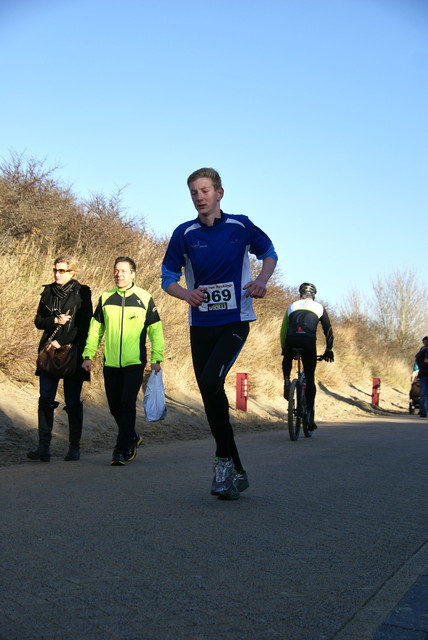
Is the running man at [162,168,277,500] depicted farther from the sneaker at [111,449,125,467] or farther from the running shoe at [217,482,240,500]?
the sneaker at [111,449,125,467]

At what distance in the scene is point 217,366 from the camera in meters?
6.22

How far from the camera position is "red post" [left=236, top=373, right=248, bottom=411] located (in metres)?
16.5

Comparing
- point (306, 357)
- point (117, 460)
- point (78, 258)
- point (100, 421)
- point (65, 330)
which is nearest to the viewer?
point (117, 460)

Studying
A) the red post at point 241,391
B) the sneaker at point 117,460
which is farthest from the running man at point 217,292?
the red post at point 241,391

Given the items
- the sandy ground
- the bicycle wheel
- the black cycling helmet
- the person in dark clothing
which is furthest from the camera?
the person in dark clothing

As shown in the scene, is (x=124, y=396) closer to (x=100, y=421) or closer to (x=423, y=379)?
(x=100, y=421)

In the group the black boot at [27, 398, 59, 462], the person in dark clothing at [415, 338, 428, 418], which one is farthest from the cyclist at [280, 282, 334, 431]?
the person in dark clothing at [415, 338, 428, 418]

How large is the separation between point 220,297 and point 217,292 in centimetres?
4

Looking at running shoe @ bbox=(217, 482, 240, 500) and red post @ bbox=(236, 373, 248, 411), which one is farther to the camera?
red post @ bbox=(236, 373, 248, 411)

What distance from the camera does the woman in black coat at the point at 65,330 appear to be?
29.1 feet

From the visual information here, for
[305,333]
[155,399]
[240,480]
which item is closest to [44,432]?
[155,399]

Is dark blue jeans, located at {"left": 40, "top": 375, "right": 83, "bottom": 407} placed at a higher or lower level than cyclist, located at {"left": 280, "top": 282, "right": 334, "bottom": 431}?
lower

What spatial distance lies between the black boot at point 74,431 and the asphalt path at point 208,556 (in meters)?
0.88

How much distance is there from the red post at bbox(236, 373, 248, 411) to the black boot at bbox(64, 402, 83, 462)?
763 centimetres
